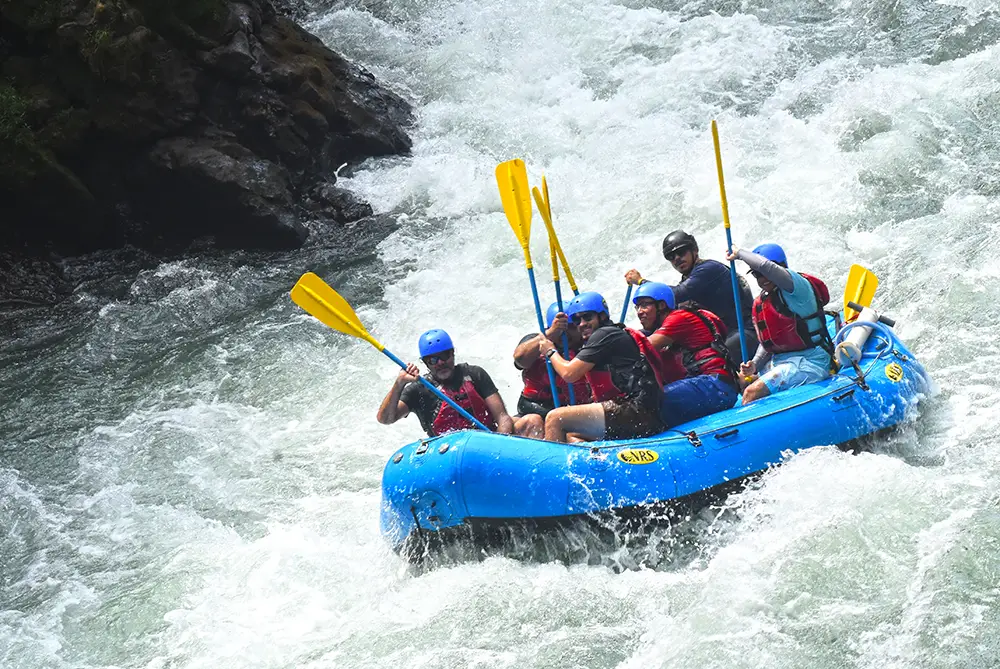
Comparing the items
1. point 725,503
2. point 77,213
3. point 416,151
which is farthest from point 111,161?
point 725,503

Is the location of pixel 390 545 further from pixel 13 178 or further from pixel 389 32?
pixel 389 32

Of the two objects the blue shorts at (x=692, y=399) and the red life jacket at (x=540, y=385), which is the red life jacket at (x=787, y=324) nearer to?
the blue shorts at (x=692, y=399)

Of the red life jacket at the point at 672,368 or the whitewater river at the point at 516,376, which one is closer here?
the whitewater river at the point at 516,376

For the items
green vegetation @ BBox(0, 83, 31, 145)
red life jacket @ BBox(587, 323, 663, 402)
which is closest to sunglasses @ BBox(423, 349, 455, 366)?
red life jacket @ BBox(587, 323, 663, 402)

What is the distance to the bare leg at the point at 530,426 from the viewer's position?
695 centimetres

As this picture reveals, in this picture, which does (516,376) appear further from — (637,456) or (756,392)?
(637,456)

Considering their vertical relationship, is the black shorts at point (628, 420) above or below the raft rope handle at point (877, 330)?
below

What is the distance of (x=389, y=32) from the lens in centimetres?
1597

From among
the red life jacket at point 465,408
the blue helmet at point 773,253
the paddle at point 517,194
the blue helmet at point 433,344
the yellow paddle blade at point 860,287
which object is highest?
the paddle at point 517,194

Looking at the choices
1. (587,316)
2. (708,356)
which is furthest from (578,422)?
(708,356)

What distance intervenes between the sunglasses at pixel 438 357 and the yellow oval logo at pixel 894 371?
8.15 ft

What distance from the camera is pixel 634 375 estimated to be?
21.4ft

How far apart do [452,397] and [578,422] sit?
790 mm

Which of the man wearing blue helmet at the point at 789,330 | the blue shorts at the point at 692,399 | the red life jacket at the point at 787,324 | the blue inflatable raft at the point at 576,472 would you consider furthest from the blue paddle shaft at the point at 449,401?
the red life jacket at the point at 787,324
